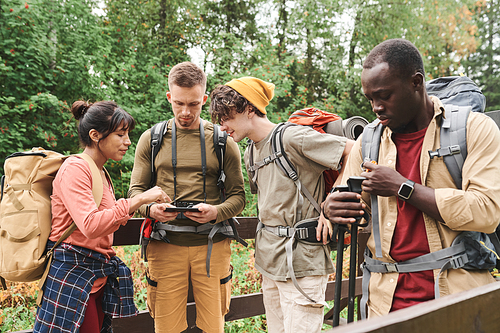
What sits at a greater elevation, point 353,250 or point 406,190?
point 406,190

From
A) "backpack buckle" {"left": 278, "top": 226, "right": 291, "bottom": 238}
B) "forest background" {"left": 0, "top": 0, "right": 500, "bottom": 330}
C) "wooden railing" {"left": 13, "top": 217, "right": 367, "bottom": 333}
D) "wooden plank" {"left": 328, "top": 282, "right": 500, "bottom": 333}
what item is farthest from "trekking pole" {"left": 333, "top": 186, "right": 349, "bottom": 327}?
"forest background" {"left": 0, "top": 0, "right": 500, "bottom": 330}

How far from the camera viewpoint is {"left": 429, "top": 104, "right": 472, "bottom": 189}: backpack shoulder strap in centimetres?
154

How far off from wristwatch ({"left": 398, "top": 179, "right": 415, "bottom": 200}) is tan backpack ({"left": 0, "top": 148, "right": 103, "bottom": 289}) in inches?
70.5

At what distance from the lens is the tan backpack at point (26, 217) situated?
206 cm

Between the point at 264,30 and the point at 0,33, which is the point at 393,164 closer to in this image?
the point at 0,33

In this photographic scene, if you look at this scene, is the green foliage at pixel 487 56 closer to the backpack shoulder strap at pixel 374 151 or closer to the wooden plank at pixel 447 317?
the backpack shoulder strap at pixel 374 151

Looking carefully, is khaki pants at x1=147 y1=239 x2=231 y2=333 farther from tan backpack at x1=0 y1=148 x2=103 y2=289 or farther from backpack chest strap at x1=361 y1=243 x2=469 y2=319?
backpack chest strap at x1=361 y1=243 x2=469 y2=319

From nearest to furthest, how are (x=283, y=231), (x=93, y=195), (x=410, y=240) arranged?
(x=410, y=240), (x=93, y=195), (x=283, y=231)

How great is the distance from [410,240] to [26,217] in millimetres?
2031

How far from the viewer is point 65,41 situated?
27.5ft

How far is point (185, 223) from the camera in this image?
2.81 m

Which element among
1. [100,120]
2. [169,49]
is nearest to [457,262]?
[100,120]

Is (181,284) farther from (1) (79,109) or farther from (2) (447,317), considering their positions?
Answer: (2) (447,317)

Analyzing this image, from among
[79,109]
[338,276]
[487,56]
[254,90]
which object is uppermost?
[487,56]
